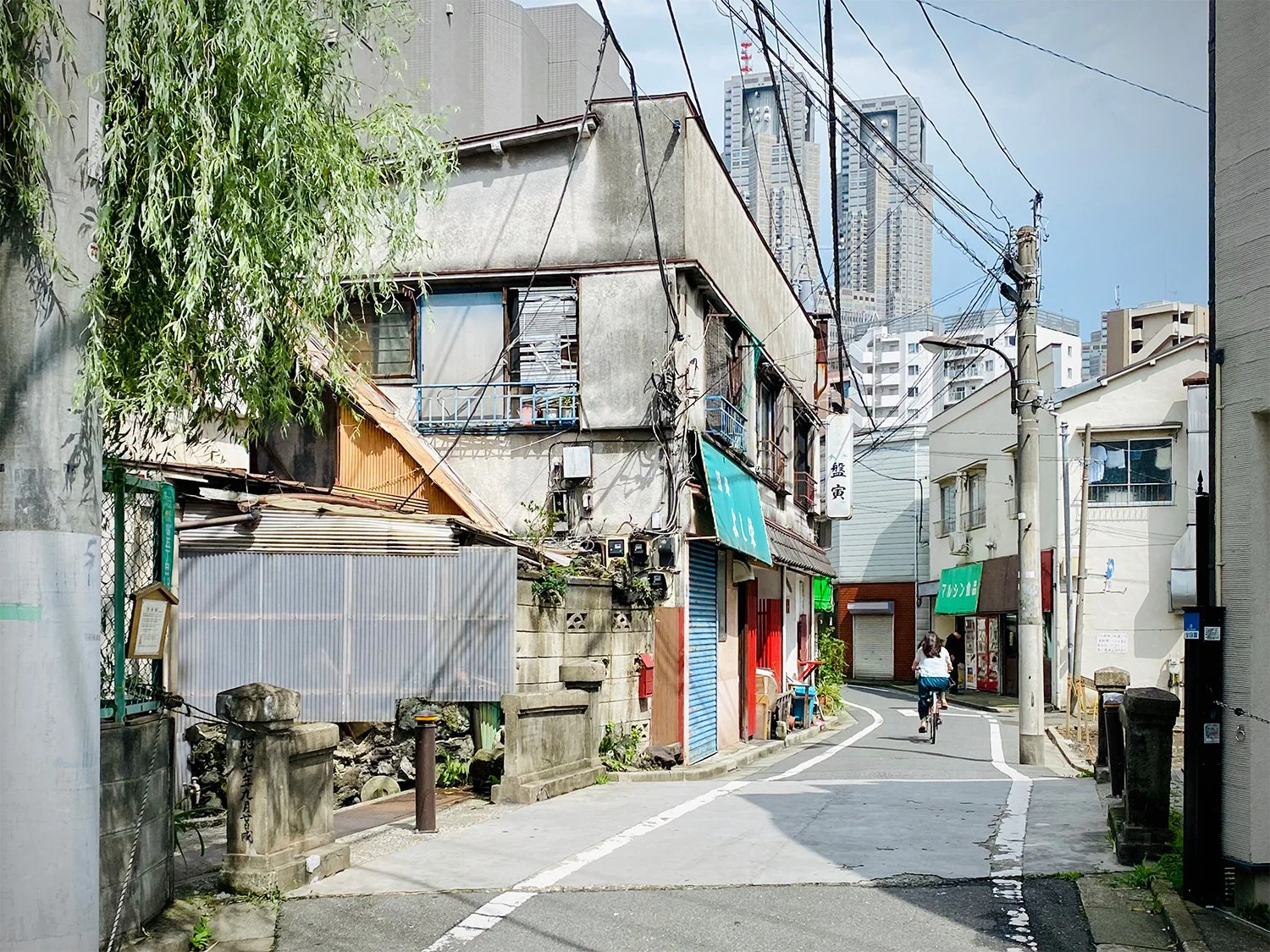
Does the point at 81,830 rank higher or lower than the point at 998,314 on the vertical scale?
lower

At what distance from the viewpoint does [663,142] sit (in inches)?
749

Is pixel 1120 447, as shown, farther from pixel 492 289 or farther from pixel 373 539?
pixel 373 539

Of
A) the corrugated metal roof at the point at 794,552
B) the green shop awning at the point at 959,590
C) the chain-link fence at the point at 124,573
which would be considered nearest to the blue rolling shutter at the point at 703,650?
the corrugated metal roof at the point at 794,552

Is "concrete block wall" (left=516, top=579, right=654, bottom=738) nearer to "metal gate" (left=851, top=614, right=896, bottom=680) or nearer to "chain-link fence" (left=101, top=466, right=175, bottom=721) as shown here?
"chain-link fence" (left=101, top=466, right=175, bottom=721)

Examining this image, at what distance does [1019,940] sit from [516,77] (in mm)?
31252

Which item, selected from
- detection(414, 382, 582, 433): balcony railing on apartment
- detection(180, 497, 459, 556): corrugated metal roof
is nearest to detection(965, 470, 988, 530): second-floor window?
detection(414, 382, 582, 433): balcony railing on apartment

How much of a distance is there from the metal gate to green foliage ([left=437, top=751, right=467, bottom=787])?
42.3m

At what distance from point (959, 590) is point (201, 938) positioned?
1574 inches

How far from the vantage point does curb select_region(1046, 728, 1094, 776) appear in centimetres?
1873

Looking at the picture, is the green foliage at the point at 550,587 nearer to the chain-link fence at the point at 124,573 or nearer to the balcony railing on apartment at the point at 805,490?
the chain-link fence at the point at 124,573

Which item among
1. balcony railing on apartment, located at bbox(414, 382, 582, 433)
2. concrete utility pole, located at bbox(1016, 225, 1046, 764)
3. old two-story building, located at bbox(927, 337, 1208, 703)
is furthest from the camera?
old two-story building, located at bbox(927, 337, 1208, 703)

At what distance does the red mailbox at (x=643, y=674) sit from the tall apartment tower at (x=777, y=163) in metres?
5.94

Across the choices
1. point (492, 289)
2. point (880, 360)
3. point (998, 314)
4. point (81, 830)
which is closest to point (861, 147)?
point (492, 289)

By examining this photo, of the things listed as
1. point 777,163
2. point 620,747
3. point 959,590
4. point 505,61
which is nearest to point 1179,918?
point 620,747
